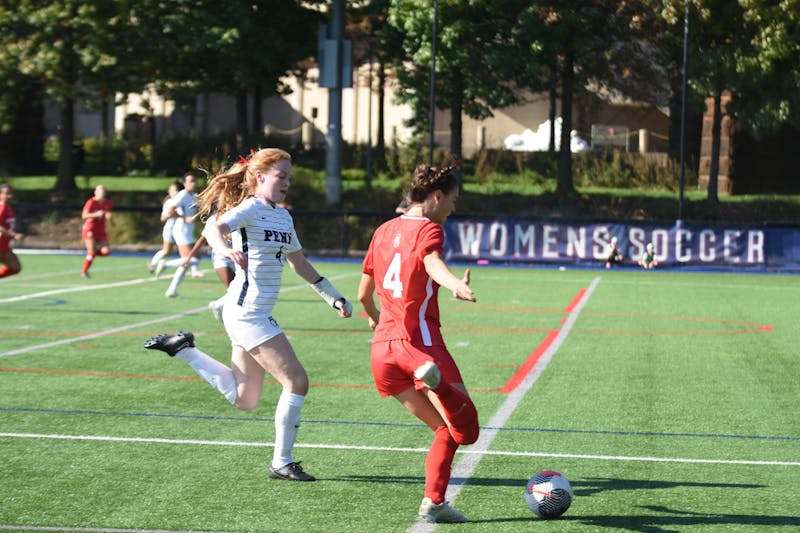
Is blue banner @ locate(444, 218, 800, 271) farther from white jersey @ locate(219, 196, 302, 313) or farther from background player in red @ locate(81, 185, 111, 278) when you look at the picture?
white jersey @ locate(219, 196, 302, 313)

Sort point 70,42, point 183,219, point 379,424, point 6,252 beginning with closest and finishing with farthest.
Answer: point 379,424 < point 6,252 < point 183,219 < point 70,42

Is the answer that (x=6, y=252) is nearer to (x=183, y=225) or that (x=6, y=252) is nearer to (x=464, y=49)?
(x=183, y=225)

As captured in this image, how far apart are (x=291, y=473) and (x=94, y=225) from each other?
1854 centimetres

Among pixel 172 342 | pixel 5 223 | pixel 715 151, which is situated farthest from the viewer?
pixel 715 151

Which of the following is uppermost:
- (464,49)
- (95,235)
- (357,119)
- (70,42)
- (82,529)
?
(70,42)

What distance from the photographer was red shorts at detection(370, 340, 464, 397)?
6703 mm

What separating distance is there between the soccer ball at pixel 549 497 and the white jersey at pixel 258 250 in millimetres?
1968

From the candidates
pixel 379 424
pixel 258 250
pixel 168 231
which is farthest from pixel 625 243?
pixel 258 250

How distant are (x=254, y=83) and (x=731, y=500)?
36.9m

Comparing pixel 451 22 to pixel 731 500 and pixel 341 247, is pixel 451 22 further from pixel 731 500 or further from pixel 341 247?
pixel 731 500

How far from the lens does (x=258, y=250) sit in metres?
7.77

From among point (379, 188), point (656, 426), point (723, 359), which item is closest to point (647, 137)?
point (379, 188)

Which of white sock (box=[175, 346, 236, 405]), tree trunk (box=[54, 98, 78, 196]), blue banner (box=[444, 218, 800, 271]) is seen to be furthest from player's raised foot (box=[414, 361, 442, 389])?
tree trunk (box=[54, 98, 78, 196])

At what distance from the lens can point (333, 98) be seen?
132 ft
